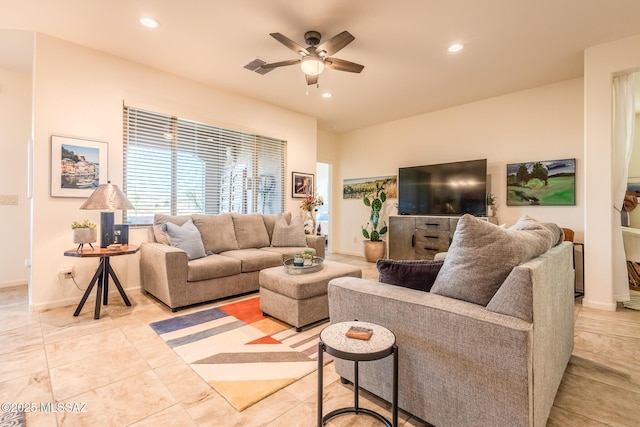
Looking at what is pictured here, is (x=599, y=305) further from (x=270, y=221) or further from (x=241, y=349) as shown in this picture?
(x=270, y=221)

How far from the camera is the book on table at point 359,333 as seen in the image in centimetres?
126

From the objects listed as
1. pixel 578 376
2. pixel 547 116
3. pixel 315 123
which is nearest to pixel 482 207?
pixel 547 116

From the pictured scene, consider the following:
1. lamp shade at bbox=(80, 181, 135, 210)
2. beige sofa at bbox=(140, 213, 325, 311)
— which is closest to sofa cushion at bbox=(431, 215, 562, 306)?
beige sofa at bbox=(140, 213, 325, 311)

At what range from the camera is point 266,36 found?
292 cm

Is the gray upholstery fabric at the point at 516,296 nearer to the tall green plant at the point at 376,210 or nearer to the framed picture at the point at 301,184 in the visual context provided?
the framed picture at the point at 301,184

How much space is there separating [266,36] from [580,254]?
4.43m

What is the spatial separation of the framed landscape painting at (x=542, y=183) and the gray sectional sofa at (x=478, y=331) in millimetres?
3079

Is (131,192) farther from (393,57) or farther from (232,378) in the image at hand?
(393,57)

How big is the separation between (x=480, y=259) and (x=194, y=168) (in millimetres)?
3833

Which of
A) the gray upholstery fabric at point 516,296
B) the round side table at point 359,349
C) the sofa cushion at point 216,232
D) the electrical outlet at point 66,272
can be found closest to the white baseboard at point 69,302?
the electrical outlet at point 66,272

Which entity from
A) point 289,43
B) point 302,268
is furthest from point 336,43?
point 302,268

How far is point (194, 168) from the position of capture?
406cm

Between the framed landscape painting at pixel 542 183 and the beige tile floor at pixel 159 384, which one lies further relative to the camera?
the framed landscape painting at pixel 542 183

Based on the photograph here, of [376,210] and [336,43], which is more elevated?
[336,43]
